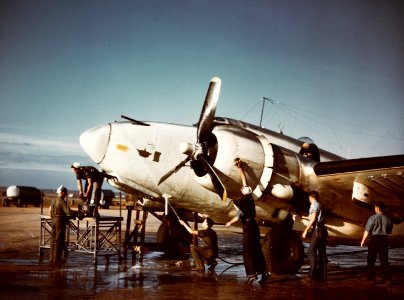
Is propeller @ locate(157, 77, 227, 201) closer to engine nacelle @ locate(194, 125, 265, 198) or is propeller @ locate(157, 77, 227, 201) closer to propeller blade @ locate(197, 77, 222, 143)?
propeller blade @ locate(197, 77, 222, 143)

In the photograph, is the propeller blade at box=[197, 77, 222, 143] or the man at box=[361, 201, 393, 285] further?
the propeller blade at box=[197, 77, 222, 143]

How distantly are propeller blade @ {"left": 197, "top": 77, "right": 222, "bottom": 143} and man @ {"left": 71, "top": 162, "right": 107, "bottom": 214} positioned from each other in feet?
10.0

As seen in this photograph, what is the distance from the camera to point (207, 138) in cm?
1044

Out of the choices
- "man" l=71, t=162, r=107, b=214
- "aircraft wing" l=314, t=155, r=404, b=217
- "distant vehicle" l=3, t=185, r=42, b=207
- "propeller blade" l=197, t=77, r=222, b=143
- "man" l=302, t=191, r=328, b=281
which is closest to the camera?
"man" l=302, t=191, r=328, b=281

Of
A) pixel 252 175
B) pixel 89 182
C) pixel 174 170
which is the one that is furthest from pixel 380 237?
pixel 89 182

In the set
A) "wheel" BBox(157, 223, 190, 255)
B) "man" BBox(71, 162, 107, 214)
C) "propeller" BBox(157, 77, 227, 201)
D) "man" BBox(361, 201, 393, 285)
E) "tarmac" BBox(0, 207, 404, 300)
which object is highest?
"propeller" BBox(157, 77, 227, 201)

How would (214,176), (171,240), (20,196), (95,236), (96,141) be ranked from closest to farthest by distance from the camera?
1. (214,176)
2. (95,236)
3. (96,141)
4. (171,240)
5. (20,196)

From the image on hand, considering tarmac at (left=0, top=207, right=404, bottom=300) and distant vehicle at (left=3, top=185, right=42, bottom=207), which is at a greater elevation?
distant vehicle at (left=3, top=185, right=42, bottom=207)

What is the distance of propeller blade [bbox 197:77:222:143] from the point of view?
1020 centimetres

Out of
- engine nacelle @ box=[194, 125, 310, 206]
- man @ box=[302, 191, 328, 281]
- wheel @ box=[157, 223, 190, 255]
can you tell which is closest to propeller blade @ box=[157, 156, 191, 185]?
engine nacelle @ box=[194, 125, 310, 206]

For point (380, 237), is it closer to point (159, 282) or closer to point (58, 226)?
point (159, 282)

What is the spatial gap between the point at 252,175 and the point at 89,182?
14.0 feet

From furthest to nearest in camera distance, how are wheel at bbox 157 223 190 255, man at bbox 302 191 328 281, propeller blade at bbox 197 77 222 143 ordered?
wheel at bbox 157 223 190 255 < propeller blade at bbox 197 77 222 143 < man at bbox 302 191 328 281

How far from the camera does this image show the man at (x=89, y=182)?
11203 millimetres
